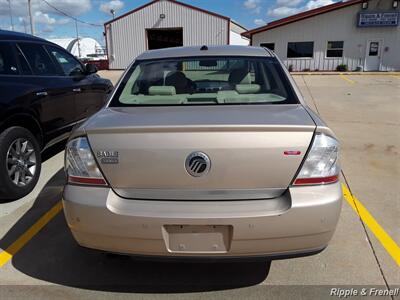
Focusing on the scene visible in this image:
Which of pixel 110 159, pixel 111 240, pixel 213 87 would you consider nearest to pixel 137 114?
pixel 110 159

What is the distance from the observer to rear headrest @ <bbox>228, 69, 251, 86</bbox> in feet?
11.2

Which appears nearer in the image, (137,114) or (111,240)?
(111,240)

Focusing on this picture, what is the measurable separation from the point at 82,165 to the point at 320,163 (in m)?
1.47

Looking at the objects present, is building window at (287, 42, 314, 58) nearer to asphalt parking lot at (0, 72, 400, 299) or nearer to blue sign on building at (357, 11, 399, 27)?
blue sign on building at (357, 11, 399, 27)

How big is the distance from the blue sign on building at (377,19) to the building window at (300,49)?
333 cm

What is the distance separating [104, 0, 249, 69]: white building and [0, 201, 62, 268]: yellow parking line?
87.5 feet

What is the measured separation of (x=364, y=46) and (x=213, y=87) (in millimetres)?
24949

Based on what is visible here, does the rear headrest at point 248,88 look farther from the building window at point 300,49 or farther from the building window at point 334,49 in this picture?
the building window at point 334,49

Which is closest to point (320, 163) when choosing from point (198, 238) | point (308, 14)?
point (198, 238)

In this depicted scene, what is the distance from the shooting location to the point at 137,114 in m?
2.58

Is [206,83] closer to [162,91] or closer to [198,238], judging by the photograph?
[162,91]

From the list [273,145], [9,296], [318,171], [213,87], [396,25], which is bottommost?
[9,296]

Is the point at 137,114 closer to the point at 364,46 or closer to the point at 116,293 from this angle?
the point at 116,293

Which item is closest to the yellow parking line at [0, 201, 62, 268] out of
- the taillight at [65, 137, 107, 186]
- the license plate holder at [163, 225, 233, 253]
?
the taillight at [65, 137, 107, 186]
